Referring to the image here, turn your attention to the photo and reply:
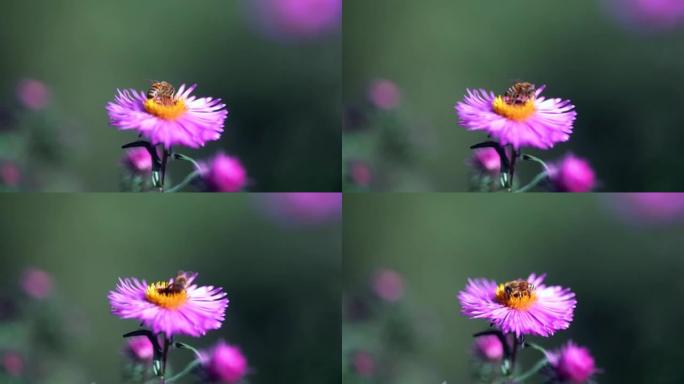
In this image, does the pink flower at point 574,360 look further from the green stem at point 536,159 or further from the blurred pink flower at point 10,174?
the blurred pink flower at point 10,174

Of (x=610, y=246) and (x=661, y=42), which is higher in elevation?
(x=661, y=42)

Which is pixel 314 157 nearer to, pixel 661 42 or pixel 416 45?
pixel 416 45

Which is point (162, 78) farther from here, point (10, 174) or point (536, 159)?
point (536, 159)

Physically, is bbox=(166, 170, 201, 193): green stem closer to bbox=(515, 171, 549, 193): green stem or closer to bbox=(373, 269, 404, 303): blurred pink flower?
bbox=(373, 269, 404, 303): blurred pink flower

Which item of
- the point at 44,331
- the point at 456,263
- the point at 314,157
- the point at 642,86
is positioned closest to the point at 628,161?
the point at 642,86

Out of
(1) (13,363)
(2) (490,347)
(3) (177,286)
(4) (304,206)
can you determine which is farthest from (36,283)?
(2) (490,347)

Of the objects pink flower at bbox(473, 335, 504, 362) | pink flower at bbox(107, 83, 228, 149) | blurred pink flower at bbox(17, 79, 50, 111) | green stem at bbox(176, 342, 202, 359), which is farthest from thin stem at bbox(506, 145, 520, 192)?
blurred pink flower at bbox(17, 79, 50, 111)
